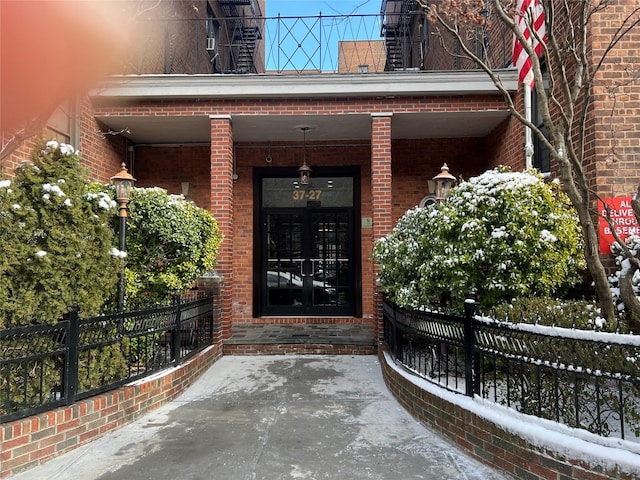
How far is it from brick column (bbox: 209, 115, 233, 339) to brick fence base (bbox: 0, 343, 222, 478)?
2181 mm

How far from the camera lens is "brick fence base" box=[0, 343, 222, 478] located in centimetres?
296

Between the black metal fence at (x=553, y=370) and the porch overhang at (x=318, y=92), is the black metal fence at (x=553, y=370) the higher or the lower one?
the lower one

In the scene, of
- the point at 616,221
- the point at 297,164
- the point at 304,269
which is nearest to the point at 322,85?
the point at 297,164

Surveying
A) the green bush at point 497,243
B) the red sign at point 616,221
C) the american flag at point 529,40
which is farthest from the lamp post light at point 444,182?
the red sign at point 616,221

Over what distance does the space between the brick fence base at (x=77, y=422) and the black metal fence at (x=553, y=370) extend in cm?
271

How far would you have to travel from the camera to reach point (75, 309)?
11.4 feet

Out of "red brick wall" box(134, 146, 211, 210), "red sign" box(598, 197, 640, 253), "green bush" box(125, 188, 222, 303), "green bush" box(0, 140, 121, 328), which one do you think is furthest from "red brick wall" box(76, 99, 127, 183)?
"red sign" box(598, 197, 640, 253)

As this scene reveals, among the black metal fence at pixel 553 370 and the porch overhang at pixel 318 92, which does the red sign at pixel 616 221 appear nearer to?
the black metal fence at pixel 553 370

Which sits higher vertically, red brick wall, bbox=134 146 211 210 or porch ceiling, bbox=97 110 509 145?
porch ceiling, bbox=97 110 509 145

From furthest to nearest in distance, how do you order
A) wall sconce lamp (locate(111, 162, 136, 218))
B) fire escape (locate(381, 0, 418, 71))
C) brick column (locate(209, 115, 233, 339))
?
1. fire escape (locate(381, 0, 418, 71))
2. brick column (locate(209, 115, 233, 339))
3. wall sconce lamp (locate(111, 162, 136, 218))

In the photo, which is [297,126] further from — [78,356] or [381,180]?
[78,356]

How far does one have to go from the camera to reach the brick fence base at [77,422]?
9.73ft

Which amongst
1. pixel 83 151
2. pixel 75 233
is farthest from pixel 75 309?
pixel 83 151

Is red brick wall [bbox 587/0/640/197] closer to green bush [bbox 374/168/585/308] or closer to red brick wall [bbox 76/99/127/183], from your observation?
green bush [bbox 374/168/585/308]
